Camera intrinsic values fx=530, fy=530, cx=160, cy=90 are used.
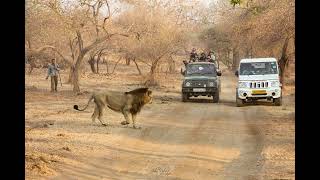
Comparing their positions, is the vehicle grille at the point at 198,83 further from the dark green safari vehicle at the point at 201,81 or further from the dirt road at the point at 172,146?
the dirt road at the point at 172,146

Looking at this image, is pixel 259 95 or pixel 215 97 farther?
pixel 215 97

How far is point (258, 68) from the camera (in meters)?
23.8

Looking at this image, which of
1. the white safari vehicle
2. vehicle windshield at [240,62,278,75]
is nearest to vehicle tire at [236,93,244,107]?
the white safari vehicle

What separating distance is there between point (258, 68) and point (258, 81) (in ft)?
3.35

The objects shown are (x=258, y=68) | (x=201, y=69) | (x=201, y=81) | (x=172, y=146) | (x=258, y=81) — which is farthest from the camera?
(x=201, y=69)

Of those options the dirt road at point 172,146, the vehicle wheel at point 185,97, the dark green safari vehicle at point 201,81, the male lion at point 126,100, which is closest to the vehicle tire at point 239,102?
the dark green safari vehicle at point 201,81

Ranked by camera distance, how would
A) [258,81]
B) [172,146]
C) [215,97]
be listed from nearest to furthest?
[172,146], [258,81], [215,97]

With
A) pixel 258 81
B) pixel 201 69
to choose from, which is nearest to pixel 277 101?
pixel 258 81

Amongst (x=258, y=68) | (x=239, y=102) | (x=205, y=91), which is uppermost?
(x=258, y=68)

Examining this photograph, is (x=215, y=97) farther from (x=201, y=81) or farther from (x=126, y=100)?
(x=126, y=100)

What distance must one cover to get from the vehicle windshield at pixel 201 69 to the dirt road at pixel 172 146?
5.36 metres

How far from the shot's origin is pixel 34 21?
115 feet

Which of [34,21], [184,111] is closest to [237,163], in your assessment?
[184,111]

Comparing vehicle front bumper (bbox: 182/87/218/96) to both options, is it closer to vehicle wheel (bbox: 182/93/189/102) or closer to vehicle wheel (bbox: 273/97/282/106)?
vehicle wheel (bbox: 182/93/189/102)
